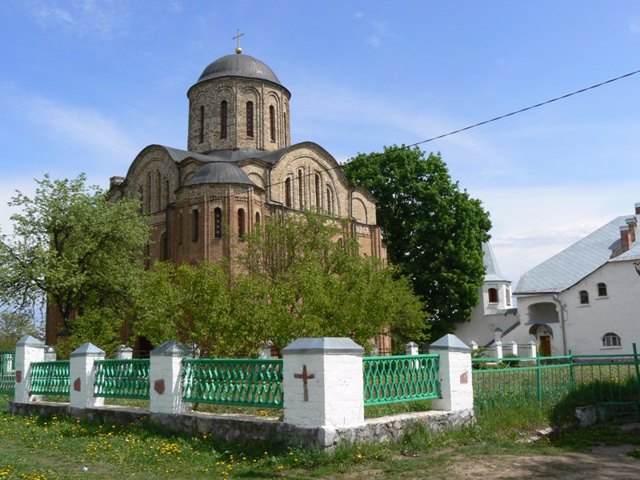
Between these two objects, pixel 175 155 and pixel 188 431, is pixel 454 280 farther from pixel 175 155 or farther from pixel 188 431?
pixel 188 431

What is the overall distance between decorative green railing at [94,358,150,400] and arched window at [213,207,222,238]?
47.1 ft

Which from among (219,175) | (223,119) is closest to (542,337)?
(219,175)

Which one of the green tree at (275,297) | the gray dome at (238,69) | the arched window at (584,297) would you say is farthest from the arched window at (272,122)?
the arched window at (584,297)

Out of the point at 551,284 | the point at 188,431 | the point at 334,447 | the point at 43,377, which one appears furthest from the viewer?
the point at 551,284

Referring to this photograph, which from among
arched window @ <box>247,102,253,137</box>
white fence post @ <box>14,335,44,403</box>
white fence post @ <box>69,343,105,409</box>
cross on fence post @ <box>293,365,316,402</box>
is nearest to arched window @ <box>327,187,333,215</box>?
arched window @ <box>247,102,253,137</box>

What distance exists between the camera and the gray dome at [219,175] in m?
26.3

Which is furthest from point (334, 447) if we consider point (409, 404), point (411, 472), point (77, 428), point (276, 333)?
point (276, 333)

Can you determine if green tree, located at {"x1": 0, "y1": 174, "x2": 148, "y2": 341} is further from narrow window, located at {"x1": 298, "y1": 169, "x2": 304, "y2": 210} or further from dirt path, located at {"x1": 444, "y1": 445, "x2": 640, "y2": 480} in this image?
dirt path, located at {"x1": 444, "y1": 445, "x2": 640, "y2": 480}

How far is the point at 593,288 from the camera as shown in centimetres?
3128

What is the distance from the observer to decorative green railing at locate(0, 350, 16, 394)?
15.8 metres

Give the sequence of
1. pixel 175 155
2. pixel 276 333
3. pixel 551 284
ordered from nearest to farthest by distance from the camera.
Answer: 1. pixel 276 333
2. pixel 175 155
3. pixel 551 284

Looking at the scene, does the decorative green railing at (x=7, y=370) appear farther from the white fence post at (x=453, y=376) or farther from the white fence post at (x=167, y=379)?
the white fence post at (x=453, y=376)

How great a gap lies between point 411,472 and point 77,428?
6486 millimetres

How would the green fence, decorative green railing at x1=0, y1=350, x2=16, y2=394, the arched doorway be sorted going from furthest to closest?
the arched doorway, decorative green railing at x1=0, y1=350, x2=16, y2=394, the green fence
